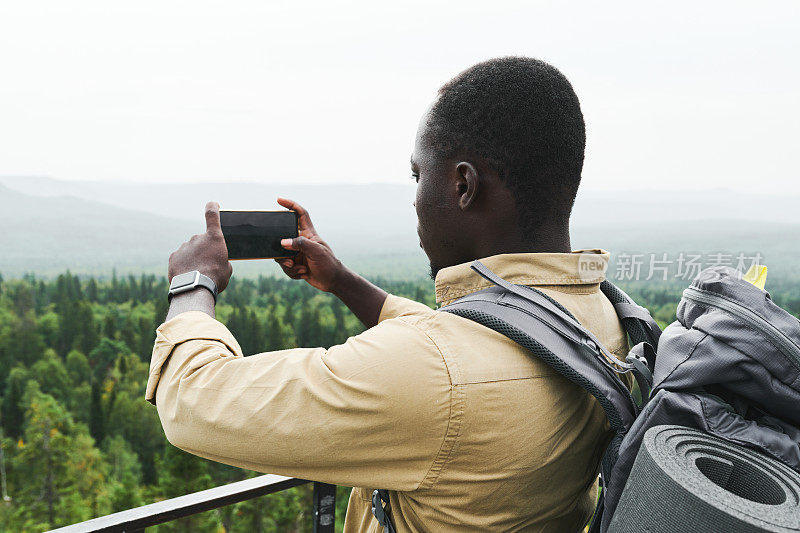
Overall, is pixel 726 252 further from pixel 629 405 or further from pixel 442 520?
pixel 442 520

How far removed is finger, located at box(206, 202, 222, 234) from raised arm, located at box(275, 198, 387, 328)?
1.12ft

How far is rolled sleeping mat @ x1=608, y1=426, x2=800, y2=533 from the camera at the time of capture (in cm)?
59

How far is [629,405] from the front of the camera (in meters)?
0.89

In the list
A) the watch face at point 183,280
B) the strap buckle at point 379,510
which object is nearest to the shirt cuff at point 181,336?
the watch face at point 183,280

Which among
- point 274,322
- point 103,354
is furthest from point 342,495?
point 103,354

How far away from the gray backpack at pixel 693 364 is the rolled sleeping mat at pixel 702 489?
4cm

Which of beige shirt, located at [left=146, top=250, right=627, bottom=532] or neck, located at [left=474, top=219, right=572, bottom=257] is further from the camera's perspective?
neck, located at [left=474, top=219, right=572, bottom=257]

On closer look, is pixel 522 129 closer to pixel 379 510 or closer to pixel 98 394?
pixel 379 510

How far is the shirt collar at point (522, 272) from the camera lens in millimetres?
973

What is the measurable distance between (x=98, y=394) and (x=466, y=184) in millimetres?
36125

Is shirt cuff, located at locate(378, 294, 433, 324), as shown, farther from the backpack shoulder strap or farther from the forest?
the forest

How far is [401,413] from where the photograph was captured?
30.1 inches

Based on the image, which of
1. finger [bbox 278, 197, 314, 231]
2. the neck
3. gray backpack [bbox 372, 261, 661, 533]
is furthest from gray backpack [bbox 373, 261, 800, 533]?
finger [bbox 278, 197, 314, 231]

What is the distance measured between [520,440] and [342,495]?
90.8ft
